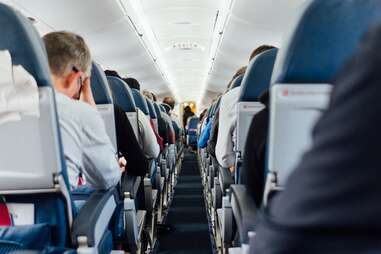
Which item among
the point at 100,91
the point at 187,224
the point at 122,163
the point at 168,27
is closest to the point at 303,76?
the point at 100,91

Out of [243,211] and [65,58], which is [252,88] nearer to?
[243,211]

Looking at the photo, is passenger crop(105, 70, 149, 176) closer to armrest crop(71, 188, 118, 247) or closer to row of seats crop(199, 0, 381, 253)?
armrest crop(71, 188, 118, 247)

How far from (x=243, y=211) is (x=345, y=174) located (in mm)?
1057

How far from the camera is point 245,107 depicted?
81.2 inches

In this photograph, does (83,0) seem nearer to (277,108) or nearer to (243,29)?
(243,29)

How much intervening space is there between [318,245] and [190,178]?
763 cm

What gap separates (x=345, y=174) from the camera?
0.49m

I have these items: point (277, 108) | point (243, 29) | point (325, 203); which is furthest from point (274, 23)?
point (325, 203)

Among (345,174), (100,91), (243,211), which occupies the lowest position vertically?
(243,211)

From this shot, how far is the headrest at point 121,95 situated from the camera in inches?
109

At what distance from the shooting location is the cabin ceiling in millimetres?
4777

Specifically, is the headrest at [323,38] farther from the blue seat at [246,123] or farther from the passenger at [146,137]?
the passenger at [146,137]

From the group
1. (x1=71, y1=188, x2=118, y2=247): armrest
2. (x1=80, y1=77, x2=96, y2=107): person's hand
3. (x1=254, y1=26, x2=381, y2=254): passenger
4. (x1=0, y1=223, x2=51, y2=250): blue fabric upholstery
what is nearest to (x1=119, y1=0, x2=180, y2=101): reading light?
(x1=80, y1=77, x2=96, y2=107): person's hand

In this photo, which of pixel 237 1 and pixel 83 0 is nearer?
pixel 83 0
